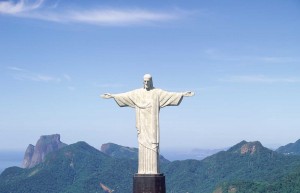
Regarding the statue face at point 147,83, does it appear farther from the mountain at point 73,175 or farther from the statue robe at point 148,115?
the mountain at point 73,175

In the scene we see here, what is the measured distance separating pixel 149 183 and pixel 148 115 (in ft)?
5.75

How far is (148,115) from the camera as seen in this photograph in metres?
14.8

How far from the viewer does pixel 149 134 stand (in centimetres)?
1476

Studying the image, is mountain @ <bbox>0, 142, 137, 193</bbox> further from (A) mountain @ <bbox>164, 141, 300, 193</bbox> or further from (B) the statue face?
(B) the statue face

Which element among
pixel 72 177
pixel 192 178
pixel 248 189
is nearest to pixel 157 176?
pixel 248 189

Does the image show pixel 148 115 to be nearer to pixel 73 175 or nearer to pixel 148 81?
pixel 148 81

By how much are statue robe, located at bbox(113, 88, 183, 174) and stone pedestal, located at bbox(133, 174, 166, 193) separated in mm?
199

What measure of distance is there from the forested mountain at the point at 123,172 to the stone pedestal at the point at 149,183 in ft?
338

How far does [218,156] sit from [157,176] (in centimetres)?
13381

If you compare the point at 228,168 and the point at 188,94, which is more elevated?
the point at 228,168

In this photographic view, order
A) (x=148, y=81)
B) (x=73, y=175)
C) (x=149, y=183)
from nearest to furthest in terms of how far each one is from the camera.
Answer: (x=149, y=183), (x=148, y=81), (x=73, y=175)

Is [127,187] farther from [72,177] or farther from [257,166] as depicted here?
[257,166]

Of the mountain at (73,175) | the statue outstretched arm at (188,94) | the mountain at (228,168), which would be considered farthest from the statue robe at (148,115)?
the mountain at (73,175)

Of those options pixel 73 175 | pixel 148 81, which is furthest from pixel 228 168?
pixel 148 81
